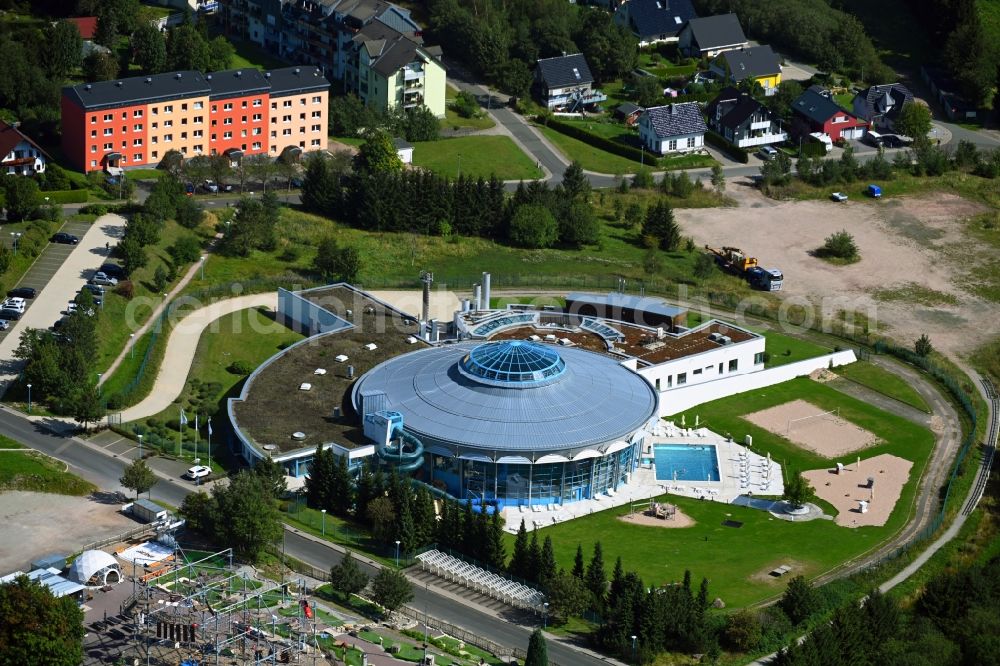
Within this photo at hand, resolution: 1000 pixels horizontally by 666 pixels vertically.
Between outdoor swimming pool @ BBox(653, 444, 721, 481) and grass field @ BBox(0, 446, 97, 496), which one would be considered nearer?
grass field @ BBox(0, 446, 97, 496)

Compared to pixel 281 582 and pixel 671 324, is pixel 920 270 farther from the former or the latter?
pixel 281 582

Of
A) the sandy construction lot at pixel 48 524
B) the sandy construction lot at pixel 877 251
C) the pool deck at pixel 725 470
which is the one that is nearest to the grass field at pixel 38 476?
the sandy construction lot at pixel 48 524

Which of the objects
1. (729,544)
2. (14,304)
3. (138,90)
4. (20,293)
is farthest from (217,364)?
(138,90)

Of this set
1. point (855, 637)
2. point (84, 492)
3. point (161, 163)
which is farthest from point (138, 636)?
point (161, 163)

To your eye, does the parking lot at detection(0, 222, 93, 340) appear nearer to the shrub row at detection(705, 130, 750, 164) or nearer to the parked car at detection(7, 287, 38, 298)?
the parked car at detection(7, 287, 38, 298)

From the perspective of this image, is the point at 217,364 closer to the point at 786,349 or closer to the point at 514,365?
the point at 514,365

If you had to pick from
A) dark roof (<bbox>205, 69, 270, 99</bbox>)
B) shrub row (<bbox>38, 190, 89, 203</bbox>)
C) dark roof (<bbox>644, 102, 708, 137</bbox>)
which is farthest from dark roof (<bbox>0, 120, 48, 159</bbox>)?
dark roof (<bbox>644, 102, 708, 137</bbox>)
